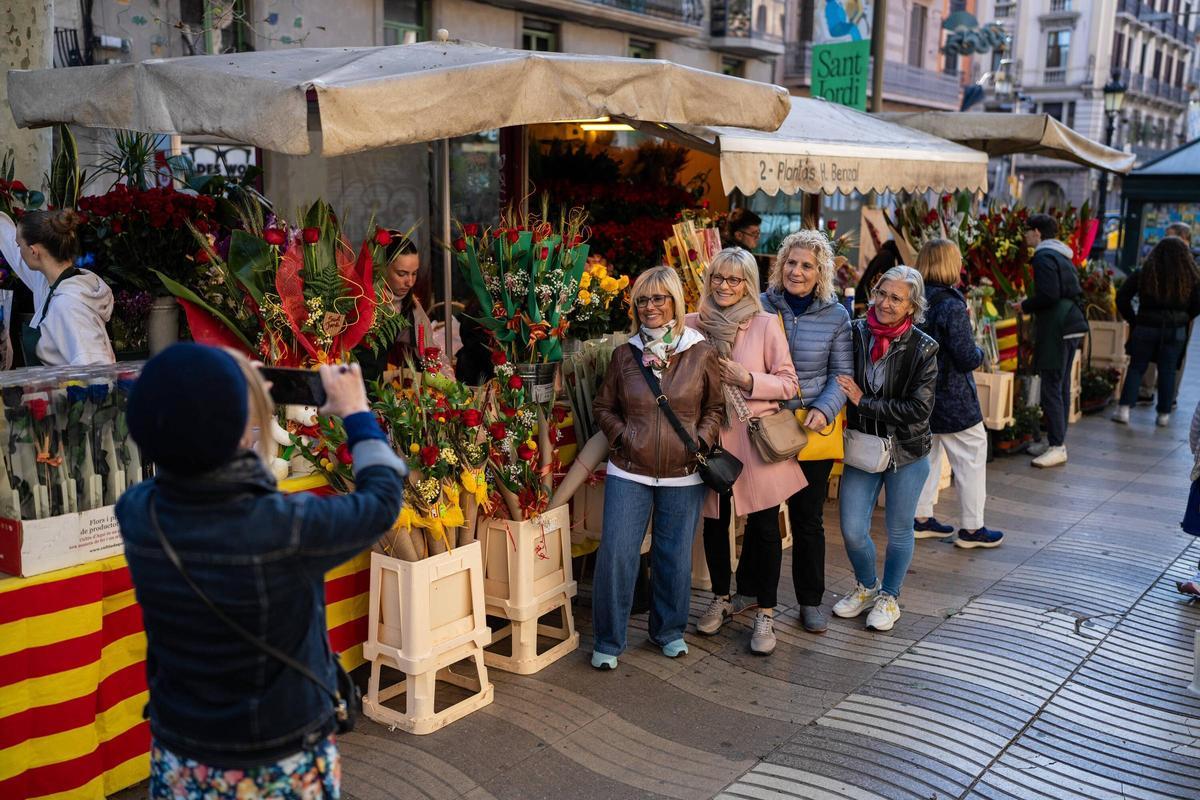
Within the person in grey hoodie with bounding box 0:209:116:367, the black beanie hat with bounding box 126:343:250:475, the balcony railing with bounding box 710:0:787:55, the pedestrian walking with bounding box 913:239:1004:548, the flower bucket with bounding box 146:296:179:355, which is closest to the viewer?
the black beanie hat with bounding box 126:343:250:475

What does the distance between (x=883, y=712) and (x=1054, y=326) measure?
503 cm

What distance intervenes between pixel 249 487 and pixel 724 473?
2.66 metres

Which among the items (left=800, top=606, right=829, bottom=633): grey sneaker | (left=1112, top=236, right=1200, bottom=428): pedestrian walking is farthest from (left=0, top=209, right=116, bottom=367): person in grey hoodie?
(left=1112, top=236, right=1200, bottom=428): pedestrian walking

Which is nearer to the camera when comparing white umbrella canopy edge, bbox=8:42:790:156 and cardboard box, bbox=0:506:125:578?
cardboard box, bbox=0:506:125:578

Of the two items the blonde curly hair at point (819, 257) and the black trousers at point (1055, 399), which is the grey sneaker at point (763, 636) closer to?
the blonde curly hair at point (819, 257)

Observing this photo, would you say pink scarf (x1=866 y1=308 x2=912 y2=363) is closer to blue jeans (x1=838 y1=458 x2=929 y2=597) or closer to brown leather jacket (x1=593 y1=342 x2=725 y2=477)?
blue jeans (x1=838 y1=458 x2=929 y2=597)

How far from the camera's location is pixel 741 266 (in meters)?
4.52

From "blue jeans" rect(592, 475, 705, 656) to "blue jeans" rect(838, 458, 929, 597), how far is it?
800 millimetres

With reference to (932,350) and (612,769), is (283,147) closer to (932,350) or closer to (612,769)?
(612,769)

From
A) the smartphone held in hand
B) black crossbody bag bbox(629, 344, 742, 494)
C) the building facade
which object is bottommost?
black crossbody bag bbox(629, 344, 742, 494)

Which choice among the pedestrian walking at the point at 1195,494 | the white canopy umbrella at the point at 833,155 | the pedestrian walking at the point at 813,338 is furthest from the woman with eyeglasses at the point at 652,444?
the pedestrian walking at the point at 1195,494

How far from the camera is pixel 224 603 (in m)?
1.99

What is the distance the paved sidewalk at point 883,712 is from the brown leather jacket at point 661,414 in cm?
91

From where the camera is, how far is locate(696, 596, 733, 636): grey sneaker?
16.1ft
